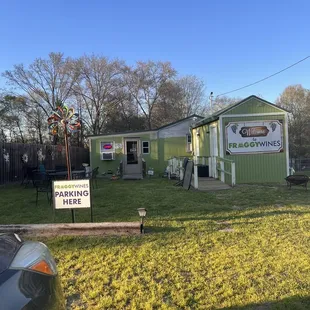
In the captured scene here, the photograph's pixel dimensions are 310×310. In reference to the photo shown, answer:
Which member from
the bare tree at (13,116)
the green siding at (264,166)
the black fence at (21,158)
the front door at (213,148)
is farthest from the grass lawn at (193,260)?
the bare tree at (13,116)

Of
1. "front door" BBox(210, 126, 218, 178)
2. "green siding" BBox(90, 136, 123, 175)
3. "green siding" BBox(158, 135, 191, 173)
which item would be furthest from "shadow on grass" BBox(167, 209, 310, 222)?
"green siding" BBox(90, 136, 123, 175)

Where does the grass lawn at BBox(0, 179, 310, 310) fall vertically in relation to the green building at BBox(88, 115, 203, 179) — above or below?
below

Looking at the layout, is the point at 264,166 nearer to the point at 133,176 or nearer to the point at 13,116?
the point at 133,176

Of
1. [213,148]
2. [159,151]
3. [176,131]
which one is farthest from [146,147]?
[213,148]

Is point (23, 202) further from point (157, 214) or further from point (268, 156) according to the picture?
point (268, 156)

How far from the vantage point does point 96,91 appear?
102ft

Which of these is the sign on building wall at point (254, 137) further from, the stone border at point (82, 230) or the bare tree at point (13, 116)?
the bare tree at point (13, 116)

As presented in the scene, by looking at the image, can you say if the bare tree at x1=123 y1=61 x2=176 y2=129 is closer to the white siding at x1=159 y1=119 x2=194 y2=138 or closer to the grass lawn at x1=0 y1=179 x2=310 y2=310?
the white siding at x1=159 y1=119 x2=194 y2=138

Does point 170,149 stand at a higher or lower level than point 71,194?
higher

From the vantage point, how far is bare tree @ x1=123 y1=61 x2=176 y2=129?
32812mm

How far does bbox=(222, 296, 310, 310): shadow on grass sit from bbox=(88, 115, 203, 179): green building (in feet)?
48.5

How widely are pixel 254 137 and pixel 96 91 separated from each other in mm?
22362

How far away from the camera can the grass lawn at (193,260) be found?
9.46 feet

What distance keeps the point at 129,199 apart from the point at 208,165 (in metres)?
5.74
